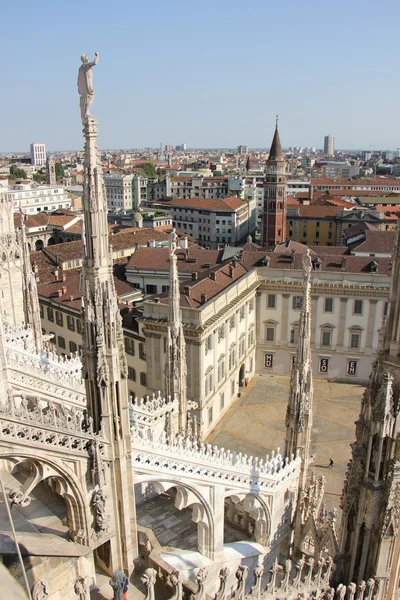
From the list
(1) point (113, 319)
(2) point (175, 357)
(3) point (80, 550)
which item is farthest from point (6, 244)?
(3) point (80, 550)

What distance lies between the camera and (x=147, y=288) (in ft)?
176

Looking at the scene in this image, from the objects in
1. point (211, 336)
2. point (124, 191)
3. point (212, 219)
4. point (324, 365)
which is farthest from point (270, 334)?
point (124, 191)

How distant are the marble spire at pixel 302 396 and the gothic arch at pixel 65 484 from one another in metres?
9.95

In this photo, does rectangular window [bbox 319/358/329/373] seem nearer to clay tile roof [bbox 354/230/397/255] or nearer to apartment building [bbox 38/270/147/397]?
clay tile roof [bbox 354/230/397/255]

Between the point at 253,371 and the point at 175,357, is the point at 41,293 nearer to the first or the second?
the point at 253,371

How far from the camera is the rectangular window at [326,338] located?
48.8 metres

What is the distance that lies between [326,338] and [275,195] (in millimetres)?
46877

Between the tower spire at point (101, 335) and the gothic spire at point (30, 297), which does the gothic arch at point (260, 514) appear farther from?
the gothic spire at point (30, 297)

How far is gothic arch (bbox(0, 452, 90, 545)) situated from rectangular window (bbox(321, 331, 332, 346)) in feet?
122

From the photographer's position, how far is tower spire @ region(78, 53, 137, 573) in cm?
1397

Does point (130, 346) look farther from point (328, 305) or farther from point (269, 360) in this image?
point (328, 305)

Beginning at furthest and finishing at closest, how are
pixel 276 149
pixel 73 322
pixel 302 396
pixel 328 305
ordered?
pixel 276 149, pixel 328 305, pixel 73 322, pixel 302 396

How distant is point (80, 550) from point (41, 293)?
120ft

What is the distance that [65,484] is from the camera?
1495 cm
